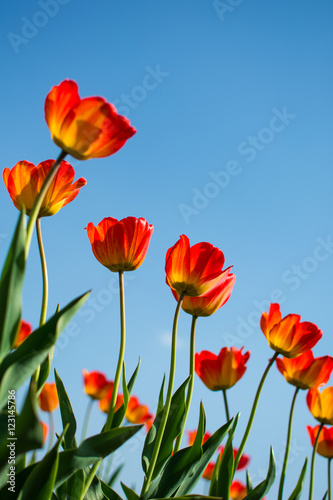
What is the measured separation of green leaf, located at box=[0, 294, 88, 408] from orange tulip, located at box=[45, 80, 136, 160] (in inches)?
11.3

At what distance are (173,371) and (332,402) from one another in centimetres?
110

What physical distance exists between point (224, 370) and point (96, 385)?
7.64 ft

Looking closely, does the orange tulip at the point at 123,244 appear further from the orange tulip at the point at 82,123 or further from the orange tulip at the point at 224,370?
the orange tulip at the point at 224,370

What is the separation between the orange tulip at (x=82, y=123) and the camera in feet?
2.90

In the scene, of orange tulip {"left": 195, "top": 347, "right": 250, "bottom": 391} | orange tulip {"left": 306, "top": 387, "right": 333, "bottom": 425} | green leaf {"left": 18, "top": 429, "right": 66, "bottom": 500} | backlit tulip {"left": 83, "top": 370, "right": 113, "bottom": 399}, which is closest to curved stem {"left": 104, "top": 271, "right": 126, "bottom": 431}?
green leaf {"left": 18, "top": 429, "right": 66, "bottom": 500}

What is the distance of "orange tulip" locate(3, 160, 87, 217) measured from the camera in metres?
1.20

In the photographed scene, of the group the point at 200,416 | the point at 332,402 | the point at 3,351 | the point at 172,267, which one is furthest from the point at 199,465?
the point at 332,402

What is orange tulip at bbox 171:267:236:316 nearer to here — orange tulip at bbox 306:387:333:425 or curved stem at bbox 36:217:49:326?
curved stem at bbox 36:217:49:326

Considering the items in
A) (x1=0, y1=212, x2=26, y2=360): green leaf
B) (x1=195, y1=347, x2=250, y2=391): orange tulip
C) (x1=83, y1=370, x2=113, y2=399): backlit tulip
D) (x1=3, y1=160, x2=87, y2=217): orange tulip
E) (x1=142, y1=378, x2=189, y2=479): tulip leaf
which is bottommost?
(x1=83, y1=370, x2=113, y2=399): backlit tulip

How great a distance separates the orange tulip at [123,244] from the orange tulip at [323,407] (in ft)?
3.53

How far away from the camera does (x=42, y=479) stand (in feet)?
2.59

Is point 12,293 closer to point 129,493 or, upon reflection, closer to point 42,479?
point 42,479

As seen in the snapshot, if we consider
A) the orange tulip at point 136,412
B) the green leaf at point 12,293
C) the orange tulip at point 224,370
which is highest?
the green leaf at point 12,293

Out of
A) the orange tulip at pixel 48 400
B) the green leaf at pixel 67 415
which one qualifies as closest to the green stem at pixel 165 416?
the green leaf at pixel 67 415
